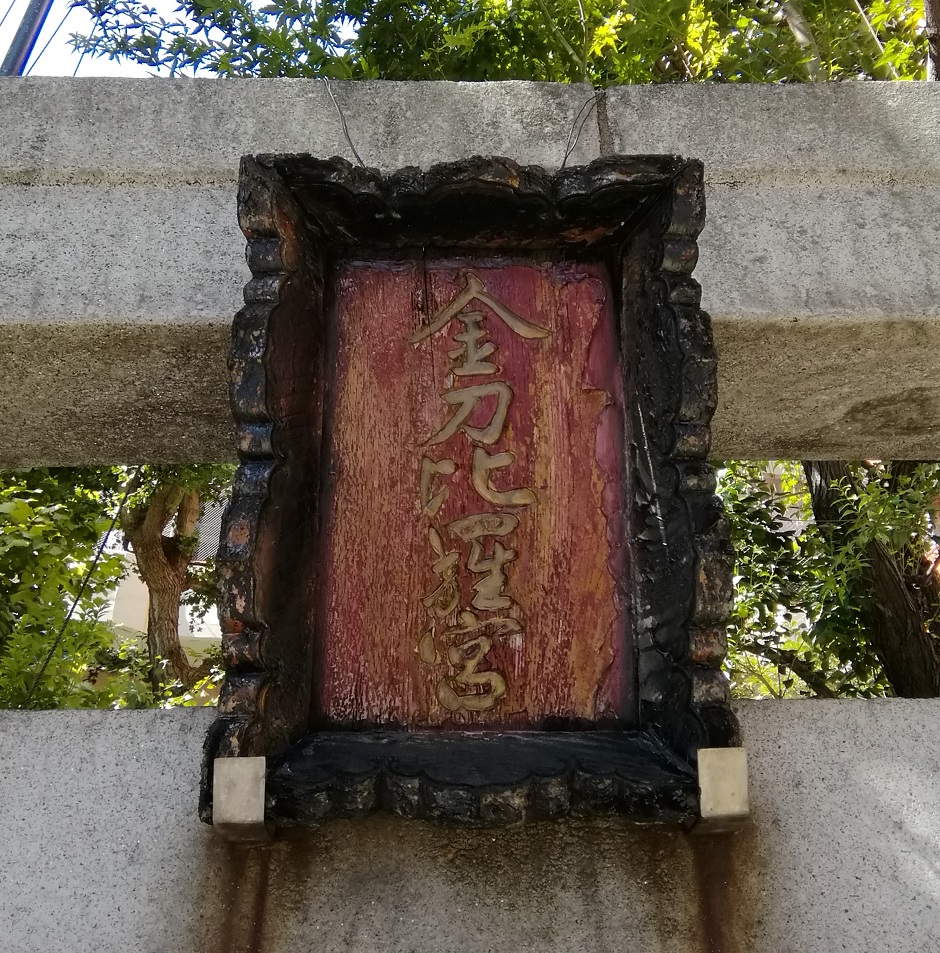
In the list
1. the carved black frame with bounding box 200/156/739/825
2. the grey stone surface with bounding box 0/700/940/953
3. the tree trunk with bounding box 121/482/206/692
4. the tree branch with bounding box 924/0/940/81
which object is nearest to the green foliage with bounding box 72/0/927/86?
the tree branch with bounding box 924/0/940/81

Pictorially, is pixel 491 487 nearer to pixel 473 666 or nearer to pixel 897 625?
pixel 473 666

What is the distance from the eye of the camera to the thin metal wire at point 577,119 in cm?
223

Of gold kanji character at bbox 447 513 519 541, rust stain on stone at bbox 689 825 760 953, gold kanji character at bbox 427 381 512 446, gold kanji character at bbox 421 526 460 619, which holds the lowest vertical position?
rust stain on stone at bbox 689 825 760 953

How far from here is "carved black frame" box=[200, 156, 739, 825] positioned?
1406 millimetres

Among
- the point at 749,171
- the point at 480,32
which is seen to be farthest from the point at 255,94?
the point at 749,171

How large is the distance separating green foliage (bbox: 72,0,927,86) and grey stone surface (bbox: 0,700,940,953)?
2117 mm

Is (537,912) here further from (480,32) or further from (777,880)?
(480,32)

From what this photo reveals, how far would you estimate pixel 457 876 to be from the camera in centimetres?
157

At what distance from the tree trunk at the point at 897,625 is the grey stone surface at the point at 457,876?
2.43 m

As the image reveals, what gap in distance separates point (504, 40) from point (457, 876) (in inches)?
101

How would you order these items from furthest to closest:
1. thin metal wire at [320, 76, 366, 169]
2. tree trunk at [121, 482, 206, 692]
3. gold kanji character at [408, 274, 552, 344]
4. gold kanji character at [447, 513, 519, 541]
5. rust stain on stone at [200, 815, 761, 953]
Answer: tree trunk at [121, 482, 206, 692] → thin metal wire at [320, 76, 366, 169] → gold kanji character at [408, 274, 552, 344] → gold kanji character at [447, 513, 519, 541] → rust stain on stone at [200, 815, 761, 953]

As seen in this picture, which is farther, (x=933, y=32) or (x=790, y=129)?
(x=933, y=32)

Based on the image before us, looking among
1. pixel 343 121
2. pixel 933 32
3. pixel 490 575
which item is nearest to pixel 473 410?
pixel 490 575

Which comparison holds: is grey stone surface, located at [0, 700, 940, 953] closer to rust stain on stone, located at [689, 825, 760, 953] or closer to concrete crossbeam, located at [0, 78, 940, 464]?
rust stain on stone, located at [689, 825, 760, 953]
